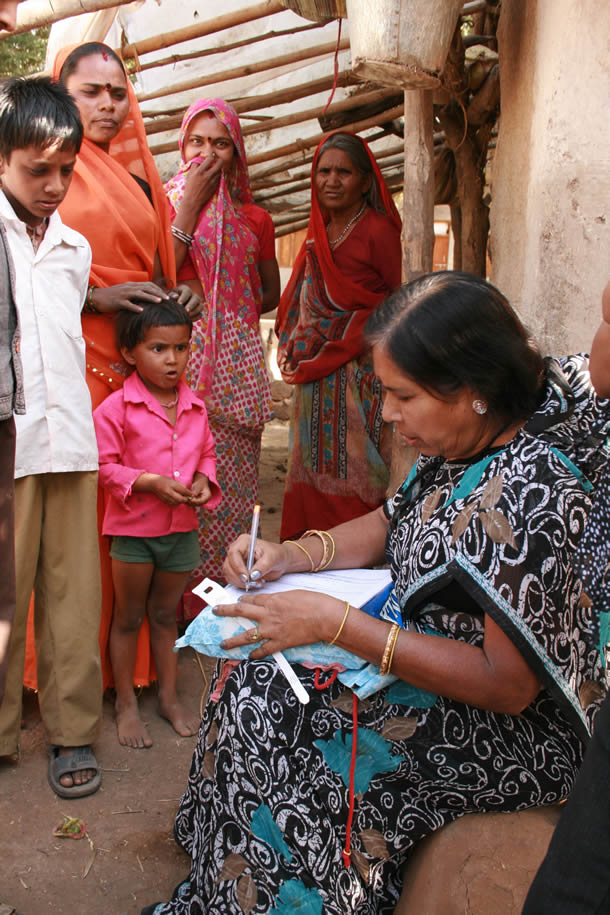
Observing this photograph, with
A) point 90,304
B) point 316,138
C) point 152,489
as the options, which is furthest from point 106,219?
point 316,138

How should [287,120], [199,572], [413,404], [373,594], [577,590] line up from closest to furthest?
[577,590] < [413,404] < [373,594] < [199,572] < [287,120]

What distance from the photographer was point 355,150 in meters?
4.55

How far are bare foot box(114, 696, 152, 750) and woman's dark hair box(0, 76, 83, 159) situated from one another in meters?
1.94

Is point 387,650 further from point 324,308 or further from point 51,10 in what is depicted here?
point 324,308

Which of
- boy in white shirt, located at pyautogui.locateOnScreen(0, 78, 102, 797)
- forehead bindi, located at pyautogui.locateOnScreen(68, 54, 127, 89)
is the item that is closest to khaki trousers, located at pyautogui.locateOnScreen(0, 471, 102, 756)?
boy in white shirt, located at pyautogui.locateOnScreen(0, 78, 102, 797)

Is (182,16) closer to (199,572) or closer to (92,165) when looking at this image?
(92,165)

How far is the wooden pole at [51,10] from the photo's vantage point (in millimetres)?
3188

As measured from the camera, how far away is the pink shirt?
298 cm

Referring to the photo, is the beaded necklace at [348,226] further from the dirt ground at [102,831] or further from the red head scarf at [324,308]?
the dirt ground at [102,831]

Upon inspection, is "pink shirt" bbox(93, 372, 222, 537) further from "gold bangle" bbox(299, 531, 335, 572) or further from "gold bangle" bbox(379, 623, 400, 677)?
"gold bangle" bbox(379, 623, 400, 677)

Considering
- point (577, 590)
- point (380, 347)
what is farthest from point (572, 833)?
point (380, 347)

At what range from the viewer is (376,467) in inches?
184

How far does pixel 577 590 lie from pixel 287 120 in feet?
15.4

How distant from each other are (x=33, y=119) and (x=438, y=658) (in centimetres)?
185
